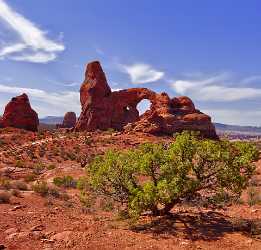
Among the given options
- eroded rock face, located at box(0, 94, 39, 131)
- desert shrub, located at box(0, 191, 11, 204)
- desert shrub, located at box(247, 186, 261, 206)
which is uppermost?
eroded rock face, located at box(0, 94, 39, 131)

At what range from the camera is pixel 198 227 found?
40.7ft

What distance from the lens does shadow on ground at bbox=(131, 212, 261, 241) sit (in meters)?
11.7

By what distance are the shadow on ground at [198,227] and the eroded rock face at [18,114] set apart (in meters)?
46.9

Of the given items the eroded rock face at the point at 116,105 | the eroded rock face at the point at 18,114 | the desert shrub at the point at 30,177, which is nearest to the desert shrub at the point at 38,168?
the desert shrub at the point at 30,177

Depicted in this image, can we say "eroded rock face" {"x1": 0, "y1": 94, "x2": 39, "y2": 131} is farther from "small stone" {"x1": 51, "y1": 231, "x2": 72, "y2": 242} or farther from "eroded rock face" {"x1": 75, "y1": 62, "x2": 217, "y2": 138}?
"small stone" {"x1": 51, "y1": 231, "x2": 72, "y2": 242}

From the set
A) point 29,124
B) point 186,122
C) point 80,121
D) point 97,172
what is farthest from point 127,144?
point 97,172

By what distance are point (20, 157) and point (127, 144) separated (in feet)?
36.7

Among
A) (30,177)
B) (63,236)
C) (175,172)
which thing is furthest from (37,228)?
(30,177)

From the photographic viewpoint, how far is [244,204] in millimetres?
16875

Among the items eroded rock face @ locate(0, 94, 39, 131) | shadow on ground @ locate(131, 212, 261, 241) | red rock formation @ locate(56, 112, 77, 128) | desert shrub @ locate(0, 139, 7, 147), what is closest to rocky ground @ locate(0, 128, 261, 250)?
shadow on ground @ locate(131, 212, 261, 241)

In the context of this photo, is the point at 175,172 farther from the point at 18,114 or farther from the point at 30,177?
the point at 18,114

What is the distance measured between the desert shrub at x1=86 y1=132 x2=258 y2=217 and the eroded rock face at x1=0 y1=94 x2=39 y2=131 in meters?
46.2

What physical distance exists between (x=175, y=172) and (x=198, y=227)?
1.78 metres

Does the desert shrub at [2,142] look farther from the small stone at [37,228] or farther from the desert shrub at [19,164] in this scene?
the small stone at [37,228]
